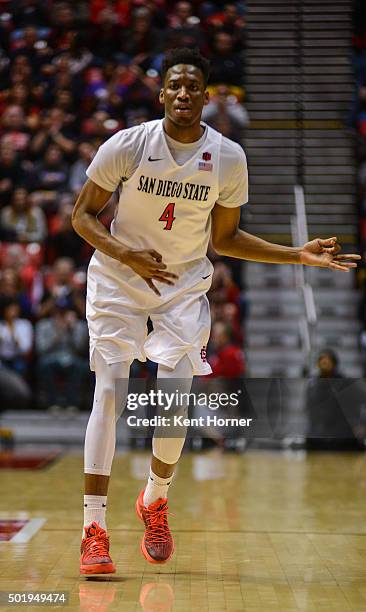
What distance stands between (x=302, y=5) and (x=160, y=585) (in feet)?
32.0

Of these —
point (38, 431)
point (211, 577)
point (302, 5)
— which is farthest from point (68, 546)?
point (302, 5)

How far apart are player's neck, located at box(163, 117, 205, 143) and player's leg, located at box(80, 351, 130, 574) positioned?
0.88 meters

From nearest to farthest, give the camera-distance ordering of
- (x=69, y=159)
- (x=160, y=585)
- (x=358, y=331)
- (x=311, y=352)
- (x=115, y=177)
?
1. (x=160, y=585)
2. (x=115, y=177)
3. (x=311, y=352)
4. (x=358, y=331)
5. (x=69, y=159)

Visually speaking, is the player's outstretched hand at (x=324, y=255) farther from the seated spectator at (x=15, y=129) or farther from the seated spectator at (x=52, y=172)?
the seated spectator at (x=15, y=129)

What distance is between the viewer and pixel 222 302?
10.3 meters

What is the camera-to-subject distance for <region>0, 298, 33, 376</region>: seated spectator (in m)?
10.1

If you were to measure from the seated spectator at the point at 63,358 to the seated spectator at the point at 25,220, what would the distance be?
129 cm

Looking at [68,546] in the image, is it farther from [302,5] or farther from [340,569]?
[302,5]

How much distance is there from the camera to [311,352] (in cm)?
1002

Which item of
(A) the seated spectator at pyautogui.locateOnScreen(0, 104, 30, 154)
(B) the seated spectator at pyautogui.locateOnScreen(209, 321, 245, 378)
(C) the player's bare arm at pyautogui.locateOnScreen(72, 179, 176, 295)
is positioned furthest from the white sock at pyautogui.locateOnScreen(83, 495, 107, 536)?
(A) the seated spectator at pyautogui.locateOnScreen(0, 104, 30, 154)

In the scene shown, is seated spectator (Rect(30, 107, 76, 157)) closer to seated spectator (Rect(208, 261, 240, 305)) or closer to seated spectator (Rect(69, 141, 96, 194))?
seated spectator (Rect(69, 141, 96, 194))

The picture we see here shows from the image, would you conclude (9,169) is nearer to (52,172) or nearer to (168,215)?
(52,172)

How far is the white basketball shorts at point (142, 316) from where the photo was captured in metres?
3.93

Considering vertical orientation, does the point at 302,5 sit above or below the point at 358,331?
above
